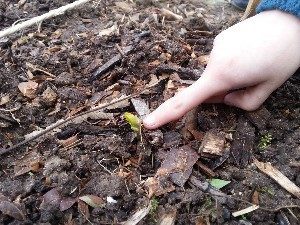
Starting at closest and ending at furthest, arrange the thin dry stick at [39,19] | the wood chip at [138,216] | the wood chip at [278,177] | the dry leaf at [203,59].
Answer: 1. the wood chip at [138,216]
2. the wood chip at [278,177]
3. the dry leaf at [203,59]
4. the thin dry stick at [39,19]

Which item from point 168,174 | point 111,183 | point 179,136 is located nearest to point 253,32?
point 179,136

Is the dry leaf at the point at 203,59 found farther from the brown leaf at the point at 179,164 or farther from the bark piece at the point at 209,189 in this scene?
the bark piece at the point at 209,189

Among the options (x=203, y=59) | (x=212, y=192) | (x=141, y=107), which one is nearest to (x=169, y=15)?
(x=203, y=59)

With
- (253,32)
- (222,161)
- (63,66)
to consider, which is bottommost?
(222,161)

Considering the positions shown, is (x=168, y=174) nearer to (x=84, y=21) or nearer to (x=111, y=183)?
(x=111, y=183)

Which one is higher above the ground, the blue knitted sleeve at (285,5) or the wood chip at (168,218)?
the blue knitted sleeve at (285,5)

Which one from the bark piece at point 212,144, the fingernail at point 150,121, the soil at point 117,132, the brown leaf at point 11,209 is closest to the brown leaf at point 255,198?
the soil at point 117,132

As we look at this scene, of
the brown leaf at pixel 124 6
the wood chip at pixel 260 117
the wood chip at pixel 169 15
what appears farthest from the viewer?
the brown leaf at pixel 124 6
